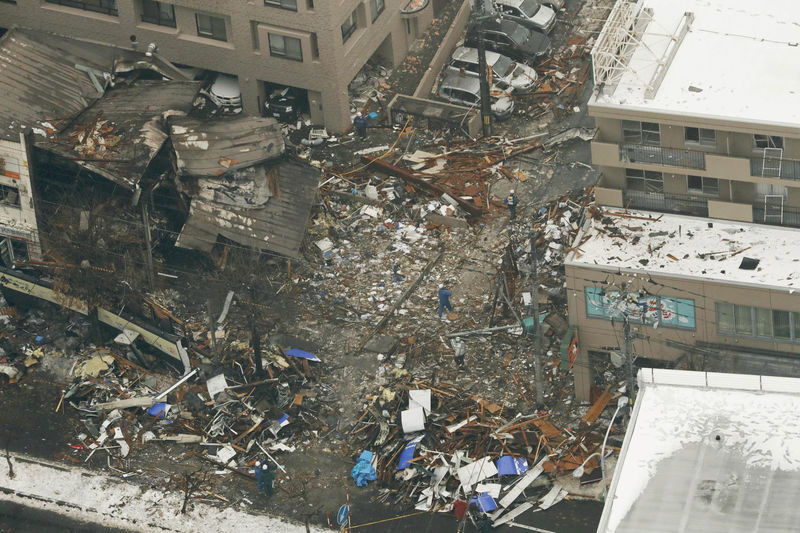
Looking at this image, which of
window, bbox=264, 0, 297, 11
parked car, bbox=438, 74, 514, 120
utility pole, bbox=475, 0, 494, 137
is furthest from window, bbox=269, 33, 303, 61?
utility pole, bbox=475, 0, 494, 137

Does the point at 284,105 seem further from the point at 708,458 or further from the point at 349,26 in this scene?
the point at 708,458

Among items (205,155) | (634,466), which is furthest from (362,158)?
(634,466)

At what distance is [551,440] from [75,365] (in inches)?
722

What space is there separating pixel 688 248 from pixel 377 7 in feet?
71.3

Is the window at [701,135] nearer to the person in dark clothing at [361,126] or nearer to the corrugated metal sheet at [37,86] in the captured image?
the person in dark clothing at [361,126]

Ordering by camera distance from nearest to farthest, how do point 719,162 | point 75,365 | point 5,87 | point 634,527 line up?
1. point 634,527
2. point 719,162
3. point 75,365
4. point 5,87

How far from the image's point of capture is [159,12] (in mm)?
70375

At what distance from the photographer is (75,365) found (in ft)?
198

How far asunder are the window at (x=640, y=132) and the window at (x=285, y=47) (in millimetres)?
17474

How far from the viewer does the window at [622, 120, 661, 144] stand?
56.4 m

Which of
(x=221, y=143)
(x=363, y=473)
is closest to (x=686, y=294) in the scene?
(x=363, y=473)

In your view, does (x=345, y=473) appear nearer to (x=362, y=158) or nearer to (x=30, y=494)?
(x=30, y=494)

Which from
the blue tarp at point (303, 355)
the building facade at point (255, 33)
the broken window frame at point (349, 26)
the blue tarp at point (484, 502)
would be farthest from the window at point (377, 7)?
the blue tarp at point (484, 502)

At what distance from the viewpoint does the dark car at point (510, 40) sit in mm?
73562
